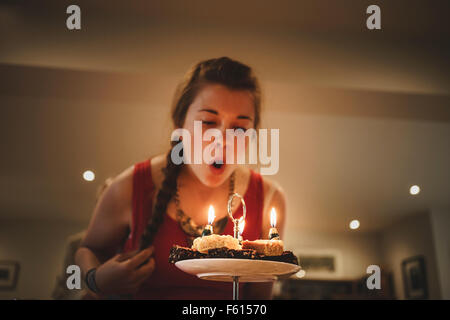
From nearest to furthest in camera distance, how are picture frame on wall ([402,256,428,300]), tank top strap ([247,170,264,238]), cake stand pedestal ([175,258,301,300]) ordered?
cake stand pedestal ([175,258,301,300])
tank top strap ([247,170,264,238])
picture frame on wall ([402,256,428,300])

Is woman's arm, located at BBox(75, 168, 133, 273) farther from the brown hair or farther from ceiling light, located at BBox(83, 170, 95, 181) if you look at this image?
ceiling light, located at BBox(83, 170, 95, 181)

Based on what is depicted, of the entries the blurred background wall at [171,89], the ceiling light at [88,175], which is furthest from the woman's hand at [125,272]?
the ceiling light at [88,175]

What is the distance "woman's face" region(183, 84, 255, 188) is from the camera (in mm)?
767

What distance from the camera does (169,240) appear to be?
2.60ft

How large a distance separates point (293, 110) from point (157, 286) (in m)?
1.32

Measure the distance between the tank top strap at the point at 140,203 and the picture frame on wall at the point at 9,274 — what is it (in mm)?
1207

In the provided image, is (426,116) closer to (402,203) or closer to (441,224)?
(402,203)

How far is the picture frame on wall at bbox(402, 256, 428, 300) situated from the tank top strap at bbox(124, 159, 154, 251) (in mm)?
3681

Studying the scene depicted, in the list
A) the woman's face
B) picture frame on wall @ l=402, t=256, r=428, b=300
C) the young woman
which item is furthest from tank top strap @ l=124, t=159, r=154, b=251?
picture frame on wall @ l=402, t=256, r=428, b=300

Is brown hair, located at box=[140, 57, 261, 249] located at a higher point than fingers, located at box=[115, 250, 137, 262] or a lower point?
higher

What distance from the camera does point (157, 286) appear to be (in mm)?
786

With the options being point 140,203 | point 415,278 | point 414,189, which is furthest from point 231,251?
point 415,278

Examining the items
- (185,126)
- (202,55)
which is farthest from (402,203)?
(185,126)

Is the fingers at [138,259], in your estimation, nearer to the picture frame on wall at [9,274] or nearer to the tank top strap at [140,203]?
the tank top strap at [140,203]
